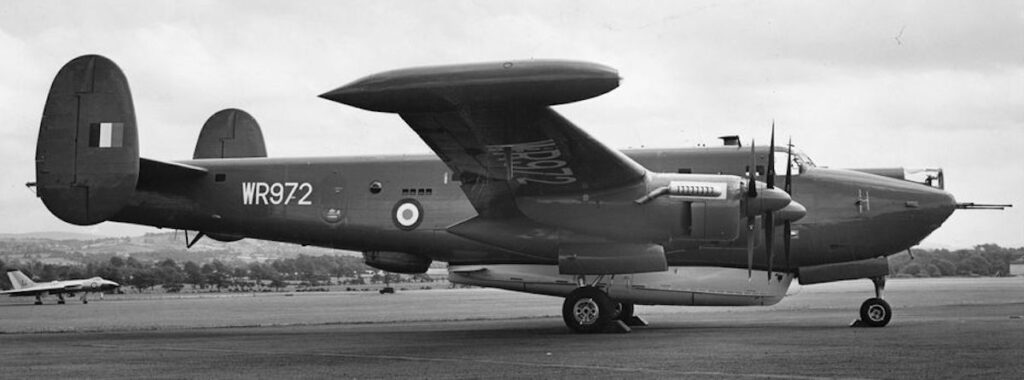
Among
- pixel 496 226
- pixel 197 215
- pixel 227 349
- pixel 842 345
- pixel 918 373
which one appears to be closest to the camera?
pixel 918 373

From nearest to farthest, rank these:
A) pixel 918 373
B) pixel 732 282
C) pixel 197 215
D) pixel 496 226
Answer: pixel 918 373 → pixel 496 226 → pixel 732 282 → pixel 197 215

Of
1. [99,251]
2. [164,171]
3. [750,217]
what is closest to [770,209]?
[750,217]

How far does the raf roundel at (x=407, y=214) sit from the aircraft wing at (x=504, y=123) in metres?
2.62

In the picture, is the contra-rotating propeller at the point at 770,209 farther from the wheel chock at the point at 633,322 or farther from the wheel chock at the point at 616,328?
the wheel chock at the point at 633,322

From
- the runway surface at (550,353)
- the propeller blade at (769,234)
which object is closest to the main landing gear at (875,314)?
the runway surface at (550,353)

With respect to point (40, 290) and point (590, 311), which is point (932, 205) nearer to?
→ point (590, 311)

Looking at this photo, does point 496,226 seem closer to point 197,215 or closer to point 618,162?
point 618,162

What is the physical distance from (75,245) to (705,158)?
6883 inches

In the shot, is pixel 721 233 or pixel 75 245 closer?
pixel 721 233

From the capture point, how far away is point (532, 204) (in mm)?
17453

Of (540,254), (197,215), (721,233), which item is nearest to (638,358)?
(721,233)

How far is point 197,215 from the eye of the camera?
2097cm

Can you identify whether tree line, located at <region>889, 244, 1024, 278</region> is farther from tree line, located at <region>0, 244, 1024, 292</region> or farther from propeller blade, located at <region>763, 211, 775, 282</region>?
propeller blade, located at <region>763, 211, 775, 282</region>

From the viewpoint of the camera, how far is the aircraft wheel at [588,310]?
18.3 m
